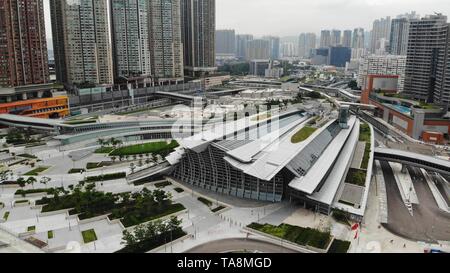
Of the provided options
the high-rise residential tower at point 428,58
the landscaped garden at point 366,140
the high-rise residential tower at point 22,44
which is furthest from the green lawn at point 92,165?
the high-rise residential tower at point 428,58

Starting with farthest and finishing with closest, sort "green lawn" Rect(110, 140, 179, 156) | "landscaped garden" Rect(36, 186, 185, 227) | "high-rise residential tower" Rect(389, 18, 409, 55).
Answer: "high-rise residential tower" Rect(389, 18, 409, 55)
"green lawn" Rect(110, 140, 179, 156)
"landscaped garden" Rect(36, 186, 185, 227)

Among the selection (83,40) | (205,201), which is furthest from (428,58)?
(83,40)

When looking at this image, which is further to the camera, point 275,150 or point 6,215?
point 275,150

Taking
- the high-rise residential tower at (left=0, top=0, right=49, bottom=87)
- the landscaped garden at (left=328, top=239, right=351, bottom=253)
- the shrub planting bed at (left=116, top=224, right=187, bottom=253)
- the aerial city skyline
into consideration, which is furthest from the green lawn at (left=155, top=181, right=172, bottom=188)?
the high-rise residential tower at (left=0, top=0, right=49, bottom=87)

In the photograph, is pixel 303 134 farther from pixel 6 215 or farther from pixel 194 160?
pixel 6 215

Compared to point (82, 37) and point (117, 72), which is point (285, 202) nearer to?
point (82, 37)

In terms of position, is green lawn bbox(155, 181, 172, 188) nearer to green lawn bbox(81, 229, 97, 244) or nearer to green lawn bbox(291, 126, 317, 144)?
green lawn bbox(81, 229, 97, 244)
